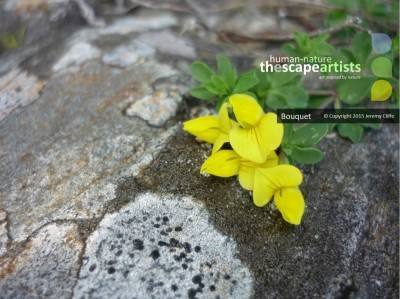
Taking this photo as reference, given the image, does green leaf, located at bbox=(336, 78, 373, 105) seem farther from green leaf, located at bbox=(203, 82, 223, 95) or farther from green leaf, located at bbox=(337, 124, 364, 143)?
green leaf, located at bbox=(203, 82, 223, 95)

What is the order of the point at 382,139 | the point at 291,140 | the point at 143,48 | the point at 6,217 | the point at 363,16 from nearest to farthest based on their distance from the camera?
1. the point at 6,217
2. the point at 291,140
3. the point at 382,139
4. the point at 143,48
5. the point at 363,16

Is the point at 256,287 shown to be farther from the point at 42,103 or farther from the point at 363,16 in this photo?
the point at 363,16

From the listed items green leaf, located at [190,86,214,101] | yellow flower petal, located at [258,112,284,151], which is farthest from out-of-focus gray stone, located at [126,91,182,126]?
yellow flower petal, located at [258,112,284,151]

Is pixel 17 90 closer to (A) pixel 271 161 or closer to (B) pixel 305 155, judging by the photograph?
(A) pixel 271 161

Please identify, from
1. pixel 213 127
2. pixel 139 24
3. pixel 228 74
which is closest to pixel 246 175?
pixel 213 127

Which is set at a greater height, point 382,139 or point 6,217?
point 6,217

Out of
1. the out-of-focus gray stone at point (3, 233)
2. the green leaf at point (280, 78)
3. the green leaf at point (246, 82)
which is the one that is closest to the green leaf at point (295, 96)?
the green leaf at point (280, 78)

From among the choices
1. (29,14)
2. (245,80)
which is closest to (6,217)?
(245,80)
